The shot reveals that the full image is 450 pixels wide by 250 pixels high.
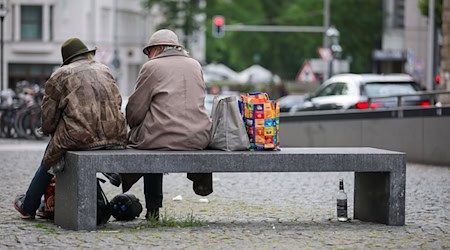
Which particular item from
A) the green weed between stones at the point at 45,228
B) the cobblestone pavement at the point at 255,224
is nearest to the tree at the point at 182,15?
the cobblestone pavement at the point at 255,224

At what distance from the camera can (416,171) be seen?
18.8m

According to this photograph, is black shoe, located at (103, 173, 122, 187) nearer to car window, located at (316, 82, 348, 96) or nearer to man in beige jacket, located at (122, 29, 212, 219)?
man in beige jacket, located at (122, 29, 212, 219)

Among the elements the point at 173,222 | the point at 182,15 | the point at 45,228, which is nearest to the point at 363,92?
the point at 173,222

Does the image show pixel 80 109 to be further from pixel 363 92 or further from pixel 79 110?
Result: pixel 363 92

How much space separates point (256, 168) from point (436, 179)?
7.01 m

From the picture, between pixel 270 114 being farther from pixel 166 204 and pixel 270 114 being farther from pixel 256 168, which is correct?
pixel 166 204

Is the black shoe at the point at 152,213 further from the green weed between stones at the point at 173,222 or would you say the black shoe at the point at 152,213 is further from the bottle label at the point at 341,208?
the bottle label at the point at 341,208

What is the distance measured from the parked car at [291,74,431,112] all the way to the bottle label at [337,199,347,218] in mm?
14550

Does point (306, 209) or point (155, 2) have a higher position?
point (155, 2)

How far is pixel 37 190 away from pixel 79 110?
929 millimetres

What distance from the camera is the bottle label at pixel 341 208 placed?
11.0 m

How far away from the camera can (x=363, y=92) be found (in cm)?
2830

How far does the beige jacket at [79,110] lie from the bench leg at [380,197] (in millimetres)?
2263

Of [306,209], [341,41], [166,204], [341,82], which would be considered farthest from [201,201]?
[341,41]
